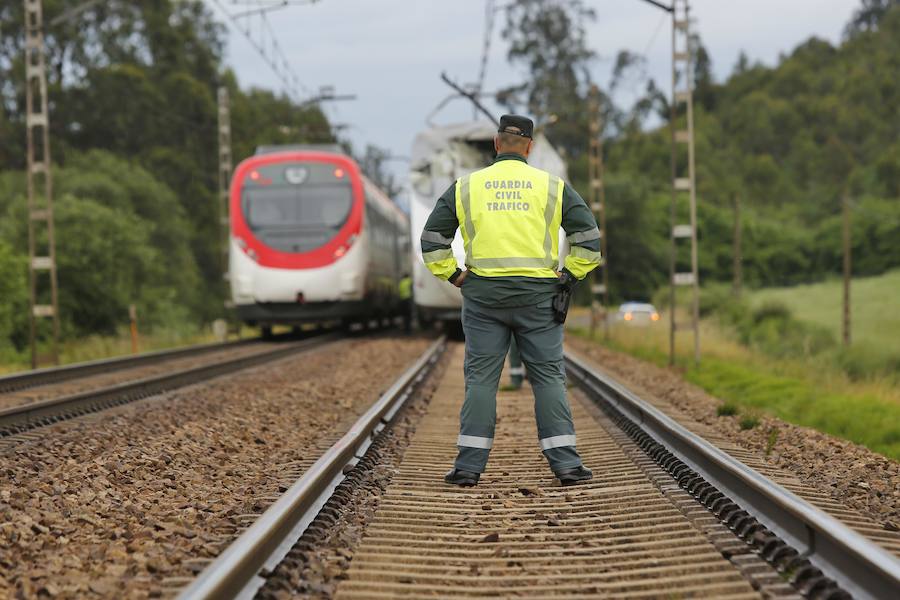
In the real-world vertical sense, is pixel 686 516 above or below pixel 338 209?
below

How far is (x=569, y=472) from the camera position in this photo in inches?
245

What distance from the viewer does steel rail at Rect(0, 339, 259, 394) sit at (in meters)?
13.3

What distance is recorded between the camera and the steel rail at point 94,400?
905 centimetres

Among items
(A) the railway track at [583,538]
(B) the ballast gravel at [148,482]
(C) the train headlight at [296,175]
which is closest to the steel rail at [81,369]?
(B) the ballast gravel at [148,482]

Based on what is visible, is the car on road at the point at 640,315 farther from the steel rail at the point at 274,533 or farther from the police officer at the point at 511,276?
the steel rail at the point at 274,533

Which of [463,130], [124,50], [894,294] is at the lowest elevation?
[894,294]

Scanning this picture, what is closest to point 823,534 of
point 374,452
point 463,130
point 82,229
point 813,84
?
point 374,452

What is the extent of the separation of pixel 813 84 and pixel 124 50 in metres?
78.9

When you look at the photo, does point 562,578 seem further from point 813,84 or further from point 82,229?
point 813,84

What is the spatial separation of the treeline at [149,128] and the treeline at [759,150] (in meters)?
16.6

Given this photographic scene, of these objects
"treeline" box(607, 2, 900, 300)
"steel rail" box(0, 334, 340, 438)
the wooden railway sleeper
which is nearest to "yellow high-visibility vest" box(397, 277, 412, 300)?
"steel rail" box(0, 334, 340, 438)

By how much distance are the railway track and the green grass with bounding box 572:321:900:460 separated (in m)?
3.09

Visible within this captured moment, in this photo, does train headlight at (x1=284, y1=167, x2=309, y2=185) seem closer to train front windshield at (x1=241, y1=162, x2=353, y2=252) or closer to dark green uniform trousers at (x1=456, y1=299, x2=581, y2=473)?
train front windshield at (x1=241, y1=162, x2=353, y2=252)

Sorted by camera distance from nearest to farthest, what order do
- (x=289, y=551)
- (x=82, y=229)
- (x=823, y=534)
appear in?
1. (x=823, y=534)
2. (x=289, y=551)
3. (x=82, y=229)
